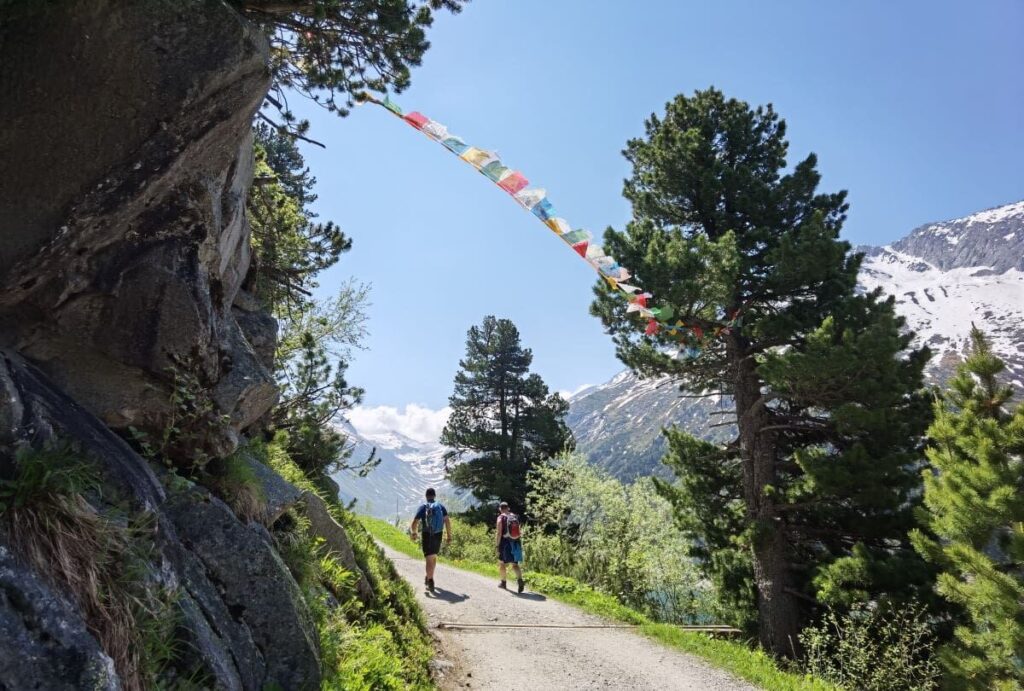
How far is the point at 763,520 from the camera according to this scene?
1391 centimetres

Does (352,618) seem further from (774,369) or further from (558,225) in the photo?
(774,369)

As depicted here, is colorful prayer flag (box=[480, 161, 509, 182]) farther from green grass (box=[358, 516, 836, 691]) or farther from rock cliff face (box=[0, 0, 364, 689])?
green grass (box=[358, 516, 836, 691])

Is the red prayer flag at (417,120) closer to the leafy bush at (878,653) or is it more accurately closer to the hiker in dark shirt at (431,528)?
the hiker in dark shirt at (431,528)

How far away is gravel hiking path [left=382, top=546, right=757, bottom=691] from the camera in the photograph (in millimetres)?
7895

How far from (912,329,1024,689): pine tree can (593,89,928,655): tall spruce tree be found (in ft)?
6.25

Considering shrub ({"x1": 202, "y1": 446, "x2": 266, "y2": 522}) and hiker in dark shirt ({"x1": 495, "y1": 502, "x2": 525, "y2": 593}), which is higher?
shrub ({"x1": 202, "y1": 446, "x2": 266, "y2": 522})

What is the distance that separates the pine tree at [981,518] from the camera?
8734 mm

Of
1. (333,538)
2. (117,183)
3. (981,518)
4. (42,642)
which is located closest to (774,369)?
(981,518)

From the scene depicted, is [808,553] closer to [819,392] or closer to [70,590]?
[819,392]

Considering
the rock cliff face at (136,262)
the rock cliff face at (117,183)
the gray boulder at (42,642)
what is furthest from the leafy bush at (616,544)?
the gray boulder at (42,642)

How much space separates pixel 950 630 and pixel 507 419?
26.3 m

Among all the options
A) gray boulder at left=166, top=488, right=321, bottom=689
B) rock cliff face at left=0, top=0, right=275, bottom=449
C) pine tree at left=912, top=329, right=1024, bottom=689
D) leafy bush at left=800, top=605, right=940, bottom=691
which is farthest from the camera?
leafy bush at left=800, top=605, right=940, bottom=691

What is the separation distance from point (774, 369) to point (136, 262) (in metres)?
12.2

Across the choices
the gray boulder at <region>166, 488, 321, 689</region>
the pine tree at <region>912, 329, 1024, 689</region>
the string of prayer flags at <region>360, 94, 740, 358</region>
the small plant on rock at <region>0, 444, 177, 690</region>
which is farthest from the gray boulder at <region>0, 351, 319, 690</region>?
the pine tree at <region>912, 329, 1024, 689</region>
